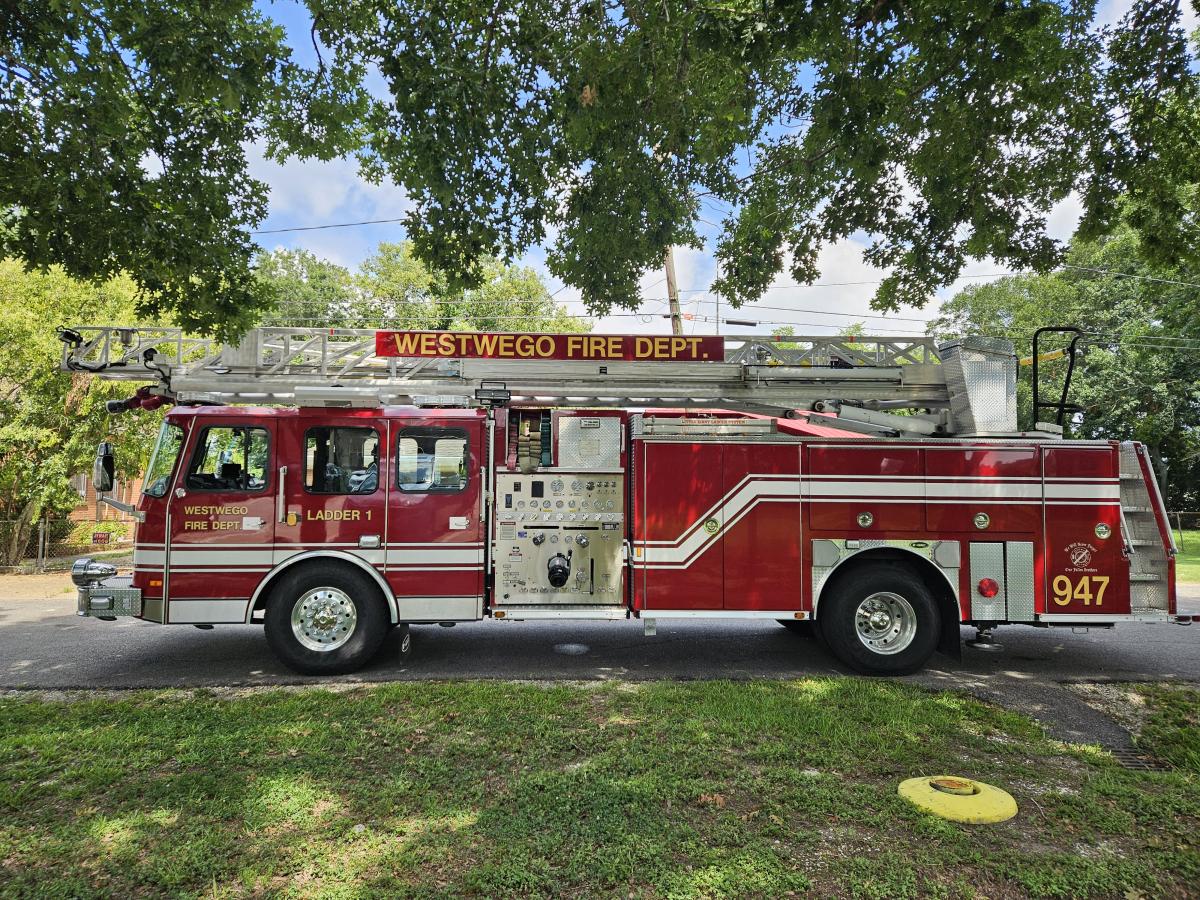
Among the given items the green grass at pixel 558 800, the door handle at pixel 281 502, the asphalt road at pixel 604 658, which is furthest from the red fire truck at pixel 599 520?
the green grass at pixel 558 800

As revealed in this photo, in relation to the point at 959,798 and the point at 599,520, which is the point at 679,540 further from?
the point at 959,798

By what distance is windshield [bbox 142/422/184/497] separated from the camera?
21.4ft

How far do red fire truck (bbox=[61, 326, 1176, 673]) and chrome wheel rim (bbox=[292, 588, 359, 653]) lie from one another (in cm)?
2

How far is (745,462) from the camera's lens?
263 inches

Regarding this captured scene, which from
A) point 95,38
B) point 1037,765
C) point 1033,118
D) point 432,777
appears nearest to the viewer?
point 432,777

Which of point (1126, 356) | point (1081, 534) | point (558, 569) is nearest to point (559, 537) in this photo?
point (558, 569)

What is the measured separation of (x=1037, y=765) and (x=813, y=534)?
2.62 meters

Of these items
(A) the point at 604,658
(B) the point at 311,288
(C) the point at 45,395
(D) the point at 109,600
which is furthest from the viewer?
(B) the point at 311,288

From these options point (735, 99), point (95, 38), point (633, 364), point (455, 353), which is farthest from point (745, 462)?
point (95, 38)

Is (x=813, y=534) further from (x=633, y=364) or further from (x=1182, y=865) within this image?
(x=1182, y=865)

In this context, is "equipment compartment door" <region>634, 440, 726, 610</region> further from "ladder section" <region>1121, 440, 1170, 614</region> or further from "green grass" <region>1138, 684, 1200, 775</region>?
"ladder section" <region>1121, 440, 1170, 614</region>

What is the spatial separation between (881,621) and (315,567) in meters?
5.18

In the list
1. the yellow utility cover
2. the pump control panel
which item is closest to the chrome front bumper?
the pump control panel

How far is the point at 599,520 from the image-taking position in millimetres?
6703
